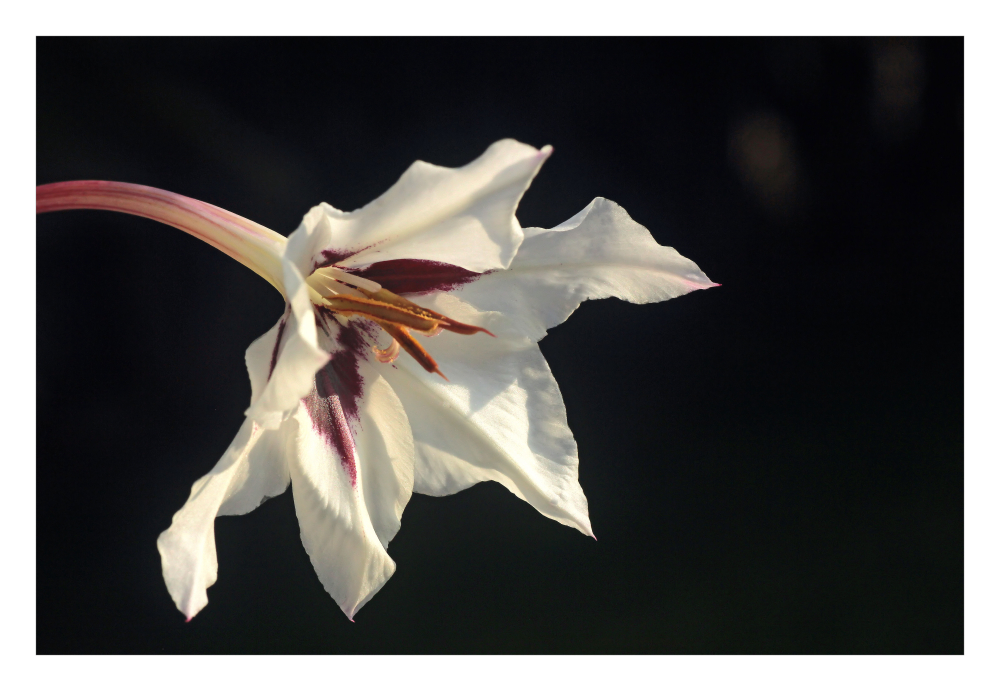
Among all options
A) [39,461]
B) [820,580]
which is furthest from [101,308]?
[820,580]

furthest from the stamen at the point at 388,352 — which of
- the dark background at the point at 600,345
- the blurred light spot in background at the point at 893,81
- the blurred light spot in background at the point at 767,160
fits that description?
Result: the blurred light spot in background at the point at 893,81

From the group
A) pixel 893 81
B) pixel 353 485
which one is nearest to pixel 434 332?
pixel 353 485

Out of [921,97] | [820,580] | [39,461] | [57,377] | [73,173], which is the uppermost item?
[921,97]

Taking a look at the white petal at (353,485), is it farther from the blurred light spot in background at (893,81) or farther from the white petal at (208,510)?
the blurred light spot in background at (893,81)

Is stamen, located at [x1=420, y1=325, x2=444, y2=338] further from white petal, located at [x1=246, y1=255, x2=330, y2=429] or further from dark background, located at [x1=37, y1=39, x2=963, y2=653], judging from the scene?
dark background, located at [x1=37, y1=39, x2=963, y2=653]

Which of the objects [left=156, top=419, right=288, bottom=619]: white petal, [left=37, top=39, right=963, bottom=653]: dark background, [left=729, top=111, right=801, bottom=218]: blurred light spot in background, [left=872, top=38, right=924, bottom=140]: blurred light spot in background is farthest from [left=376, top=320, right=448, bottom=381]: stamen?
[left=872, top=38, right=924, bottom=140]: blurred light spot in background

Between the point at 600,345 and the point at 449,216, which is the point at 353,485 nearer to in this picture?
the point at 449,216

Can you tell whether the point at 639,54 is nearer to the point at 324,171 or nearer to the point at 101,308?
the point at 324,171
